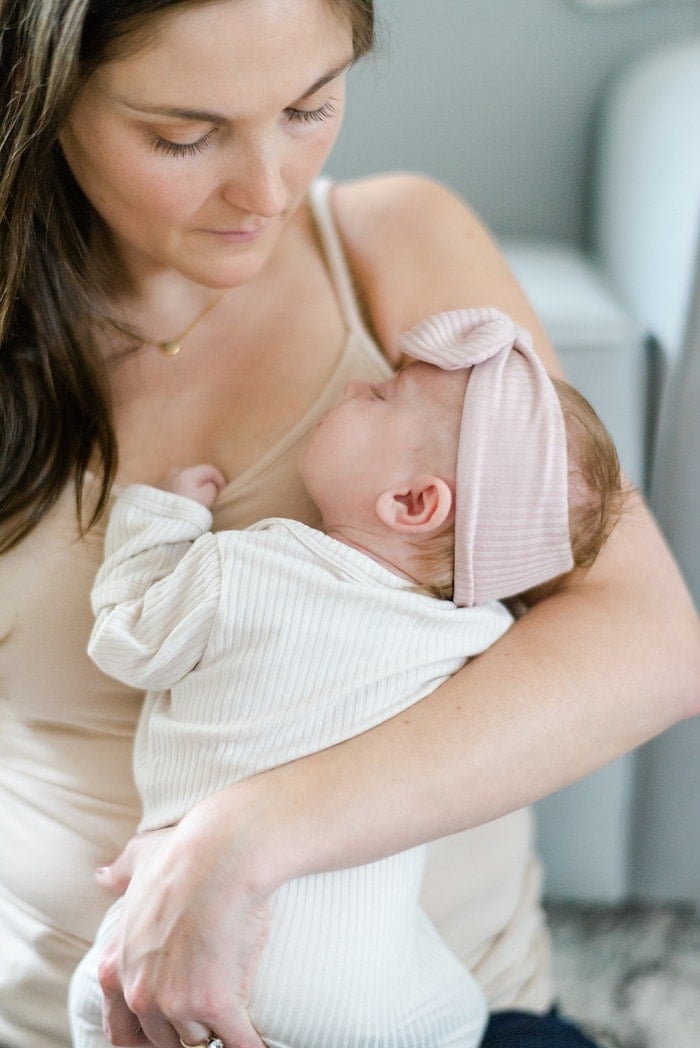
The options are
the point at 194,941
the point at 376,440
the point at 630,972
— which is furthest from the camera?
the point at 630,972

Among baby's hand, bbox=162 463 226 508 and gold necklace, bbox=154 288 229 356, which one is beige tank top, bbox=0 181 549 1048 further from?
gold necklace, bbox=154 288 229 356

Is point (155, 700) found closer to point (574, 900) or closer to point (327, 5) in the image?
point (327, 5)

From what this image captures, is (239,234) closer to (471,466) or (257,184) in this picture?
(257,184)

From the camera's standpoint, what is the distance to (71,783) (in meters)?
1.04

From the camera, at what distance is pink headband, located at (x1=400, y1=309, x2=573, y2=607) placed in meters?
0.88

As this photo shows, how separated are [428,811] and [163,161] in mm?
542

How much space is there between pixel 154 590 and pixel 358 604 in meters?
0.16

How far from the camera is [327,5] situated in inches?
33.7

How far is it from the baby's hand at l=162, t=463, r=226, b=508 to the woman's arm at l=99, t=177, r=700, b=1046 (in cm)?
25

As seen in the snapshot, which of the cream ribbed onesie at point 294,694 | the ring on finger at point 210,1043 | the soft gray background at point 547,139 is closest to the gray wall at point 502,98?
the soft gray background at point 547,139

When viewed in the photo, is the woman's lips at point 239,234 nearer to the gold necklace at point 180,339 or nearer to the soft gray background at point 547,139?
the gold necklace at point 180,339

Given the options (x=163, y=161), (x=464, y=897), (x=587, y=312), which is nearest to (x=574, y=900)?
(x=464, y=897)

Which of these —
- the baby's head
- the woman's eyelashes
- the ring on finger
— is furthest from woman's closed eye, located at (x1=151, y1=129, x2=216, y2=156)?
the ring on finger

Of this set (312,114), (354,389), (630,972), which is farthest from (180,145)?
(630,972)
